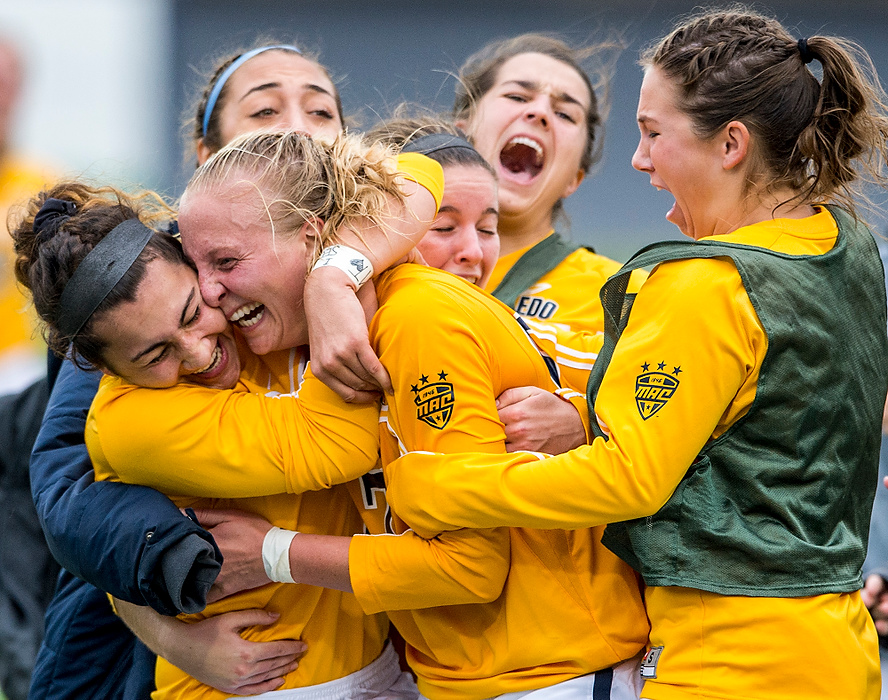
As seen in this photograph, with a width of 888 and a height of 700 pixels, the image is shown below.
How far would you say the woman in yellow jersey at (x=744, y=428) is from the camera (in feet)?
5.29

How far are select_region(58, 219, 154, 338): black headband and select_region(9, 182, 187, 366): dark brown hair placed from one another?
0.01m

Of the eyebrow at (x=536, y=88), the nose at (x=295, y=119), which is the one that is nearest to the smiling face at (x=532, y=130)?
the eyebrow at (x=536, y=88)

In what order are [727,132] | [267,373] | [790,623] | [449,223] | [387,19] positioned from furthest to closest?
[387,19] < [449,223] < [267,373] < [727,132] < [790,623]

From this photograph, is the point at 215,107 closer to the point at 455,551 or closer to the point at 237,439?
the point at 237,439

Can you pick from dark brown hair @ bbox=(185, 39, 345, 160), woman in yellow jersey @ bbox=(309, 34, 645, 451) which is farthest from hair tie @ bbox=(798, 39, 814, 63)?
dark brown hair @ bbox=(185, 39, 345, 160)

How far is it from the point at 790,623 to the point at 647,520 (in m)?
0.31

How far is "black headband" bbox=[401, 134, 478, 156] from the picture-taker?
88.4 inches

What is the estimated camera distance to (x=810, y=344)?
5.48 feet

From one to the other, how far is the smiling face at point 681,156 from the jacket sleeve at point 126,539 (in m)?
1.18

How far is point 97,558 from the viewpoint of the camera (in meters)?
1.85

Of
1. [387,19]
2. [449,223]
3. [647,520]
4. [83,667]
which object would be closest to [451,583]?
[647,520]

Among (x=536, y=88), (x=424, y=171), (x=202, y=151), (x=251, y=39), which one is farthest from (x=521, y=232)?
(x=251, y=39)

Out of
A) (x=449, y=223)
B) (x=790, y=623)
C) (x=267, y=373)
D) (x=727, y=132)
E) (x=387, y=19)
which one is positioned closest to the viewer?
(x=790, y=623)

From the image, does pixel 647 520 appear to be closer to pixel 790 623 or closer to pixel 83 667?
pixel 790 623
